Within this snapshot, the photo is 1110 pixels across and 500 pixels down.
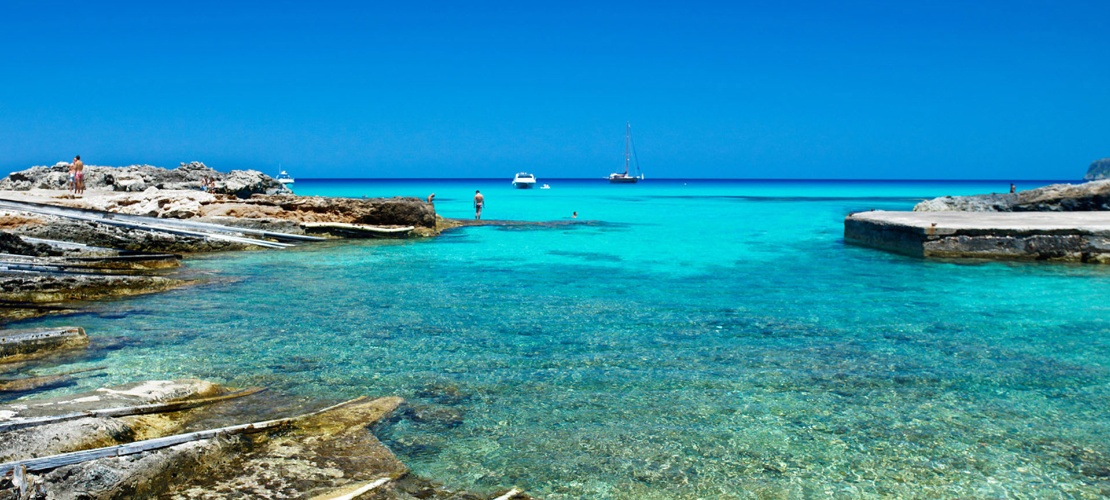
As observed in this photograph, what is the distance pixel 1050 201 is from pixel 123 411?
2383 centimetres

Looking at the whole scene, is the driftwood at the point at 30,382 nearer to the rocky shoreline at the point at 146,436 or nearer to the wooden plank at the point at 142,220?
the rocky shoreline at the point at 146,436

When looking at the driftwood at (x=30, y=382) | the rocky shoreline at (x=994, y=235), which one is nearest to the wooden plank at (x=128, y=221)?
the driftwood at (x=30, y=382)

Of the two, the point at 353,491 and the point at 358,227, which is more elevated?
the point at 358,227

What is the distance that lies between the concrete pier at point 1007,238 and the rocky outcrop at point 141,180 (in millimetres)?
23672

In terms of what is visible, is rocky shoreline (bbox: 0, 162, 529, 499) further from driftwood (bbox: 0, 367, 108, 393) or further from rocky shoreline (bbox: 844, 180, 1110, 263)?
rocky shoreline (bbox: 844, 180, 1110, 263)

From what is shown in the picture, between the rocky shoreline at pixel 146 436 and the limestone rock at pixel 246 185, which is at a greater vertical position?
the limestone rock at pixel 246 185

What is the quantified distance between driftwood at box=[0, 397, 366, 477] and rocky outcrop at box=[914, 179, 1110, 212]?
72.0 ft

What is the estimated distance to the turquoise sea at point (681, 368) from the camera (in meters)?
4.61

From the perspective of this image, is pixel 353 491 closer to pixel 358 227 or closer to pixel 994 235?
pixel 994 235

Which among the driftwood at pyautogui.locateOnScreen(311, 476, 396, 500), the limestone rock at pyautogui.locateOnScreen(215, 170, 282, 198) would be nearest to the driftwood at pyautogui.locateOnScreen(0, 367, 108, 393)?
the driftwood at pyautogui.locateOnScreen(311, 476, 396, 500)

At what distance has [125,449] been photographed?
3945 mm

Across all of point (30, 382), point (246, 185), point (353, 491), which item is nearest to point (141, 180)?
point (246, 185)

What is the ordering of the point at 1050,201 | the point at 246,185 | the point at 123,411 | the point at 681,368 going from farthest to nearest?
the point at 246,185
the point at 1050,201
the point at 681,368
the point at 123,411

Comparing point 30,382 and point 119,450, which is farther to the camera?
point 30,382
